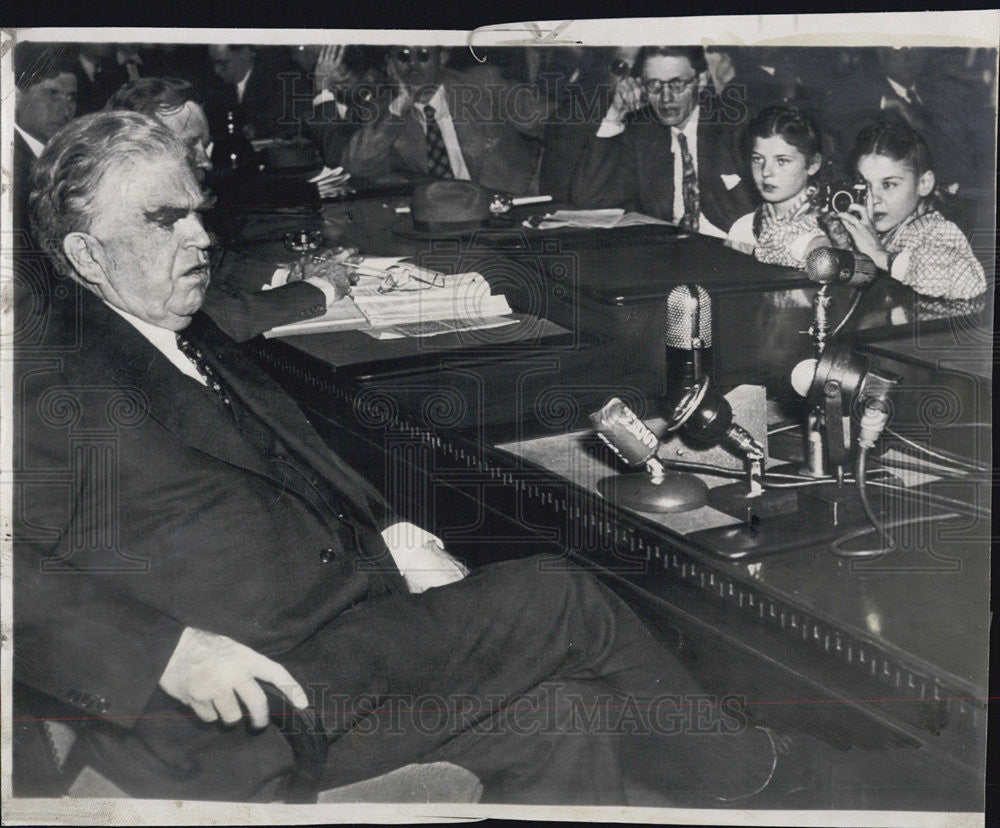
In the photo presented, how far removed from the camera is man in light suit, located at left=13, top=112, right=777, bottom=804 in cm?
220

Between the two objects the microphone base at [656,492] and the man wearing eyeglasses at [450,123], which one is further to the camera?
the man wearing eyeglasses at [450,123]

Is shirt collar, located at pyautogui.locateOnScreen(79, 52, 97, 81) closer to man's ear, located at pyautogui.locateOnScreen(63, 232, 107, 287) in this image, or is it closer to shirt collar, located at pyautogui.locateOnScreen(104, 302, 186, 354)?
man's ear, located at pyautogui.locateOnScreen(63, 232, 107, 287)

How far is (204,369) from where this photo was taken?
2.22 metres

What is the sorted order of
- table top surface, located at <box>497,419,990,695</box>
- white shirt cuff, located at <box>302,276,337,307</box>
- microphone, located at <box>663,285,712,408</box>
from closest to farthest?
table top surface, located at <box>497,419,990,695</box>, microphone, located at <box>663,285,712,408</box>, white shirt cuff, located at <box>302,276,337,307</box>

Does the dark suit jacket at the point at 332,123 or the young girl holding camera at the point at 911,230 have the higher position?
the dark suit jacket at the point at 332,123

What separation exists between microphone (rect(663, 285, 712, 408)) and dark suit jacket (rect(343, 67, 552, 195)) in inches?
14.6

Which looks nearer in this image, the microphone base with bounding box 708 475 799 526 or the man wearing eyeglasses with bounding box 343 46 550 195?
the microphone base with bounding box 708 475 799 526

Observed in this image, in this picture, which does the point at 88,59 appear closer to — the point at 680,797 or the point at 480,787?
the point at 480,787

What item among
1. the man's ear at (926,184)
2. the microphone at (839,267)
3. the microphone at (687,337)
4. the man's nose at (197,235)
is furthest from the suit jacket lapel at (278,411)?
the man's ear at (926,184)

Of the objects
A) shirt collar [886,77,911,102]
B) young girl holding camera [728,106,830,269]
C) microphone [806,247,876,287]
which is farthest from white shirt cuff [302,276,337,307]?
shirt collar [886,77,911,102]

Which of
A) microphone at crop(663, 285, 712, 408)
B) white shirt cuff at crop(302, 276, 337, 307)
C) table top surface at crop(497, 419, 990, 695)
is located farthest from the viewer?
white shirt cuff at crop(302, 276, 337, 307)

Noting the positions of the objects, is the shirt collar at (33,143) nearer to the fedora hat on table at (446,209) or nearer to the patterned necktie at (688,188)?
the fedora hat on table at (446,209)

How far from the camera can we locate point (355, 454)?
88.7 inches

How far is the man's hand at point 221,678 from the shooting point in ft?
7.24
